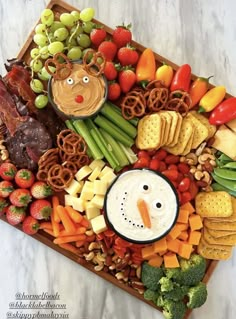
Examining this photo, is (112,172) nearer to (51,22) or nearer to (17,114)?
(17,114)

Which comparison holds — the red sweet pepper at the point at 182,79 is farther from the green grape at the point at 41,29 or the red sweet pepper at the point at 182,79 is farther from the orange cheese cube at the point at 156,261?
the orange cheese cube at the point at 156,261

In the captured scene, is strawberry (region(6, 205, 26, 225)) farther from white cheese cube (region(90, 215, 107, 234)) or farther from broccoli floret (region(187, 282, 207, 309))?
broccoli floret (region(187, 282, 207, 309))

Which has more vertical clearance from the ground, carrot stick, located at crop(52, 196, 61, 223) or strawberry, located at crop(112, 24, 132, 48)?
strawberry, located at crop(112, 24, 132, 48)

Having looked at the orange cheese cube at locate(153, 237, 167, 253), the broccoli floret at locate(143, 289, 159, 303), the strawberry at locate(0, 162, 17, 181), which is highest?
the strawberry at locate(0, 162, 17, 181)

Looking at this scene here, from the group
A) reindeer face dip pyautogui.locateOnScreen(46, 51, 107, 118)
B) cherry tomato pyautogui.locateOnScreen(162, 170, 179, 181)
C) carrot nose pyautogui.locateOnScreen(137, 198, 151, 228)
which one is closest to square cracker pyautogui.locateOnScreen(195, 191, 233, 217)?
cherry tomato pyautogui.locateOnScreen(162, 170, 179, 181)

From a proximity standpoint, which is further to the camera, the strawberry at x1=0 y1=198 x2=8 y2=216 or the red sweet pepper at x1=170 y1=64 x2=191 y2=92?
the red sweet pepper at x1=170 y1=64 x2=191 y2=92

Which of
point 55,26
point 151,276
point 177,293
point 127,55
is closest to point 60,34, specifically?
point 55,26
